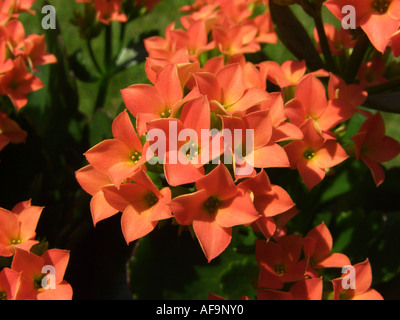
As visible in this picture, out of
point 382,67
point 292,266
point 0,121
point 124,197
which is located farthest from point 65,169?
point 382,67

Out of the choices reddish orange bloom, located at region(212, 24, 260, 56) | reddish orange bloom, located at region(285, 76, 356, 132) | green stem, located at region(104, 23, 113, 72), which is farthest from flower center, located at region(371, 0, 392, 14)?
green stem, located at region(104, 23, 113, 72)

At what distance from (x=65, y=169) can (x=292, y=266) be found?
0.58 metres

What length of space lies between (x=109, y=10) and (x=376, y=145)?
2.33 ft

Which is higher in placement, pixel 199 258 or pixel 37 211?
pixel 37 211

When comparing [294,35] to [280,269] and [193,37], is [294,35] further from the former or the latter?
[280,269]

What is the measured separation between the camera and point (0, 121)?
80 cm

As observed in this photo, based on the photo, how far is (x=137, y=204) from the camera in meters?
0.60

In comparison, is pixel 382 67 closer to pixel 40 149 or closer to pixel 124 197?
pixel 124 197

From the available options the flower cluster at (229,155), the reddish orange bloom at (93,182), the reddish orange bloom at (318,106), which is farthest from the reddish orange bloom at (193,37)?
the reddish orange bloom at (93,182)

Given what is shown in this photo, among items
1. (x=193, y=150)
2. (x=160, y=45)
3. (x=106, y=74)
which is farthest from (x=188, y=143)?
(x=106, y=74)

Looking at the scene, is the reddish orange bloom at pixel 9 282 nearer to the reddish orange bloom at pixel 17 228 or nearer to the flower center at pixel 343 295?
the reddish orange bloom at pixel 17 228

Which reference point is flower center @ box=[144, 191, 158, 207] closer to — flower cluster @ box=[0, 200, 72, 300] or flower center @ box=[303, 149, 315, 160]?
flower cluster @ box=[0, 200, 72, 300]

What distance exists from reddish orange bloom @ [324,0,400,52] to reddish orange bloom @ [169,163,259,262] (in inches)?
11.1

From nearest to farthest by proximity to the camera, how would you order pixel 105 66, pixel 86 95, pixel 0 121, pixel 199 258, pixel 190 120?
1. pixel 190 120
2. pixel 0 121
3. pixel 199 258
4. pixel 105 66
5. pixel 86 95
